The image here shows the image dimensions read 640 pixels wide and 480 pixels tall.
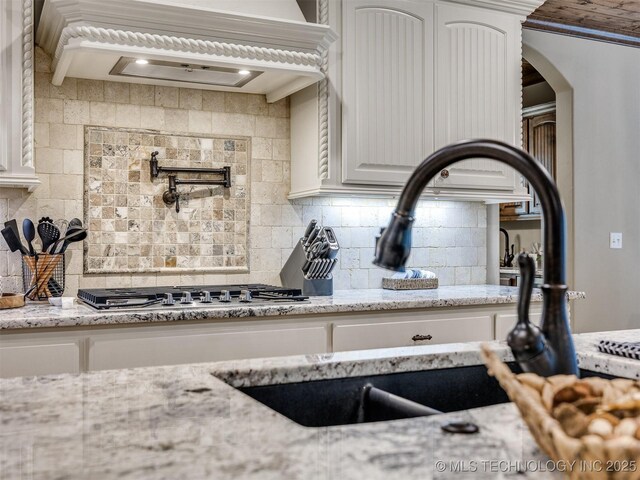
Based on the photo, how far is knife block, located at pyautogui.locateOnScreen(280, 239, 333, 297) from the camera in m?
3.25

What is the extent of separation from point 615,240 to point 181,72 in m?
3.04

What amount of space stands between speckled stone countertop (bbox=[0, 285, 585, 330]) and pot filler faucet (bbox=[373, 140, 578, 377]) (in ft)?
5.69

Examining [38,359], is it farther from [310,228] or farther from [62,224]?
[310,228]

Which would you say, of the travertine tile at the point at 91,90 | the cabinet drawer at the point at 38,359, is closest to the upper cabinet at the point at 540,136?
the travertine tile at the point at 91,90

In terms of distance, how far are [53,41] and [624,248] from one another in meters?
3.66

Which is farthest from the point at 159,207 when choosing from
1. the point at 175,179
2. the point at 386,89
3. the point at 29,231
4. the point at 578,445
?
the point at 578,445

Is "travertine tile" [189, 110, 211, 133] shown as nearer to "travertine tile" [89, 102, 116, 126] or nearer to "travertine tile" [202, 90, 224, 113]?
"travertine tile" [202, 90, 224, 113]

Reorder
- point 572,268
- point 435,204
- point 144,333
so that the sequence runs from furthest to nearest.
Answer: point 572,268
point 435,204
point 144,333

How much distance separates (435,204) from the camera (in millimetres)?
3910

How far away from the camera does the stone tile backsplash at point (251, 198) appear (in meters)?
3.12

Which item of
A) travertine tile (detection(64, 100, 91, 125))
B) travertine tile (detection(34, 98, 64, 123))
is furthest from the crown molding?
travertine tile (detection(34, 98, 64, 123))

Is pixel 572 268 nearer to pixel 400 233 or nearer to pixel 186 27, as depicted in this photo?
pixel 186 27

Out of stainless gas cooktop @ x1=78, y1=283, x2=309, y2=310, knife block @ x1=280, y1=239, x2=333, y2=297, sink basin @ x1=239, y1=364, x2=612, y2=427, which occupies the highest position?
knife block @ x1=280, y1=239, x2=333, y2=297

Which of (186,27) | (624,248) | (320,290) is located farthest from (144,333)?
(624,248)
